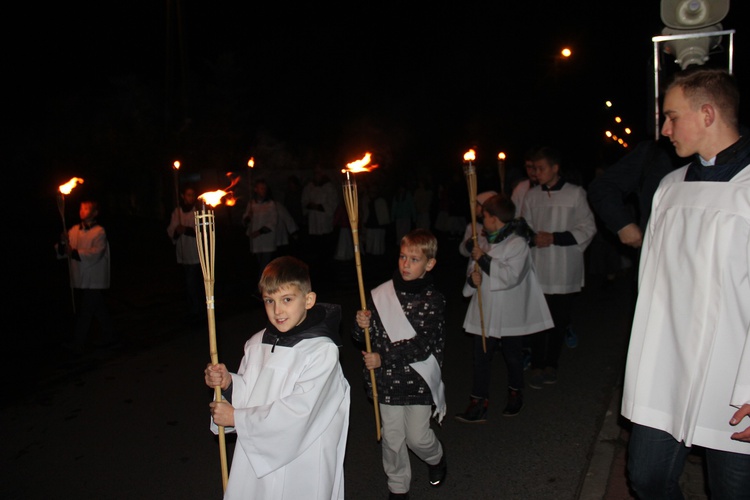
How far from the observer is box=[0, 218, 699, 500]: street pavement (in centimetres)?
462

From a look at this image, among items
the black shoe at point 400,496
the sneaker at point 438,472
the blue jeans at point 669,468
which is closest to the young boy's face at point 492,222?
the sneaker at point 438,472

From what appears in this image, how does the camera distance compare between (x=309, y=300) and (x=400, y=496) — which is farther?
(x=400, y=496)

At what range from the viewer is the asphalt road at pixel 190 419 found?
4645 millimetres

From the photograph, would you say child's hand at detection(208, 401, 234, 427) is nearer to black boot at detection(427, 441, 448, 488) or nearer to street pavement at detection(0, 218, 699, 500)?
street pavement at detection(0, 218, 699, 500)

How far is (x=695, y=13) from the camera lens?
4609 mm

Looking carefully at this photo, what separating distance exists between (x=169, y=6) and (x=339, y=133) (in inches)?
438

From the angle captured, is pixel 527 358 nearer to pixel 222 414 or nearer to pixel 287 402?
pixel 287 402

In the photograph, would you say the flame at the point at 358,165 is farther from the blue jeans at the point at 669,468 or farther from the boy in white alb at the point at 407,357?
the blue jeans at the point at 669,468

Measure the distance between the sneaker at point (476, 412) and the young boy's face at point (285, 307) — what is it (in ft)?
8.82

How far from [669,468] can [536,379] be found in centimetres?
351

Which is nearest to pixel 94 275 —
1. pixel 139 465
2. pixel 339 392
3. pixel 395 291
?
pixel 139 465

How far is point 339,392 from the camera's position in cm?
327

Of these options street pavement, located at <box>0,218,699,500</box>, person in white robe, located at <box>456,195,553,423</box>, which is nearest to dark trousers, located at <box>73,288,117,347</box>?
street pavement, located at <box>0,218,699,500</box>

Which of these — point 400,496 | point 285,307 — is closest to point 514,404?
point 400,496
